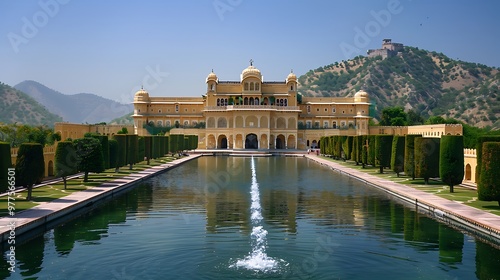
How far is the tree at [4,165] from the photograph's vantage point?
2147 cm

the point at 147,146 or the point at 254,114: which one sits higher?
the point at 254,114

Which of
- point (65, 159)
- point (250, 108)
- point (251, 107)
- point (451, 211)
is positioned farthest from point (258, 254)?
point (251, 107)

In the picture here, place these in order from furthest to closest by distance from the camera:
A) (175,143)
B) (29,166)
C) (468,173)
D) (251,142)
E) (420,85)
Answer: (420,85)
(251,142)
(175,143)
(468,173)
(29,166)

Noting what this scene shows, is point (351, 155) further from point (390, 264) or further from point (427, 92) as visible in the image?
point (427, 92)

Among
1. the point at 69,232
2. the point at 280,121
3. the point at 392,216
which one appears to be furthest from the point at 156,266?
the point at 280,121

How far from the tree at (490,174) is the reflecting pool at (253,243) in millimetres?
2738

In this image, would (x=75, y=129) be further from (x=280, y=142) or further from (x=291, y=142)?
(x=291, y=142)

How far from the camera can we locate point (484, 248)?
15.0m

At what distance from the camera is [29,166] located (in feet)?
74.6

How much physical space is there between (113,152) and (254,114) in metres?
50.2

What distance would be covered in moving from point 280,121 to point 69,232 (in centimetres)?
7168

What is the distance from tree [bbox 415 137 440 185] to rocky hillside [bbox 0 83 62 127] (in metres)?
157

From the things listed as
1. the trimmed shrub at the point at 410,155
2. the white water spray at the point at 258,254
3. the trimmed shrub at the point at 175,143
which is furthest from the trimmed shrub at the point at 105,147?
the trimmed shrub at the point at 175,143

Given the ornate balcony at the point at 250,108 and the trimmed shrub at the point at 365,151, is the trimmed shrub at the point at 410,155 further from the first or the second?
the ornate balcony at the point at 250,108
